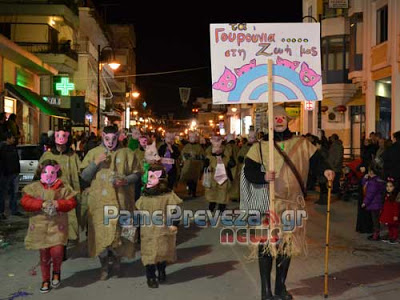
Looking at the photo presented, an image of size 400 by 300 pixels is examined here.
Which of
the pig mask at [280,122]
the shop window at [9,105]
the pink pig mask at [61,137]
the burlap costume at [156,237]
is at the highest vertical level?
the shop window at [9,105]

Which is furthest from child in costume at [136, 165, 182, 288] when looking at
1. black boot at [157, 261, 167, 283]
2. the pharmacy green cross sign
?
the pharmacy green cross sign

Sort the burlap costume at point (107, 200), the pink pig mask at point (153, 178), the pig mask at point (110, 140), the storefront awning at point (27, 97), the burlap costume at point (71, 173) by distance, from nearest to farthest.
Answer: the pink pig mask at point (153, 178), the burlap costume at point (107, 200), the pig mask at point (110, 140), the burlap costume at point (71, 173), the storefront awning at point (27, 97)

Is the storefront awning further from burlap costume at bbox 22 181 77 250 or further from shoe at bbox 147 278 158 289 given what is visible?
shoe at bbox 147 278 158 289

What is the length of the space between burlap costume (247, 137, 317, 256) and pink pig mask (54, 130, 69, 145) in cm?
273

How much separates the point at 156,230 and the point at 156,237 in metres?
0.08

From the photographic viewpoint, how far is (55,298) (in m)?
5.83

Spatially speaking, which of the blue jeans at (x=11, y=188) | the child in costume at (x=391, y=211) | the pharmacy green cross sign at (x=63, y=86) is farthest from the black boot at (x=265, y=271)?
the pharmacy green cross sign at (x=63, y=86)

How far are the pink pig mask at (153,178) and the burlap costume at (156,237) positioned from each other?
0.16 metres

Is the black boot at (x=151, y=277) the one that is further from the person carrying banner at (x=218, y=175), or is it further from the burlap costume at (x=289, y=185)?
the person carrying banner at (x=218, y=175)

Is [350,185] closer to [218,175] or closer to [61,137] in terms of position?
[218,175]

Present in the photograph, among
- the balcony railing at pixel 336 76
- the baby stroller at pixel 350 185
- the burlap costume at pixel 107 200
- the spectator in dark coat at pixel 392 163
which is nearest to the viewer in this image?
the burlap costume at pixel 107 200

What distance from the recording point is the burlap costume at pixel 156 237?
19.9 feet

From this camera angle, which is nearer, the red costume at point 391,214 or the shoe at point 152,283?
the shoe at point 152,283

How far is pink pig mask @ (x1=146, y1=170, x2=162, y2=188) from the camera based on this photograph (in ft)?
20.2
